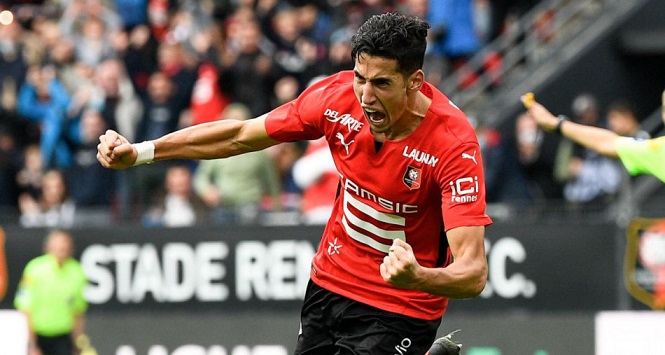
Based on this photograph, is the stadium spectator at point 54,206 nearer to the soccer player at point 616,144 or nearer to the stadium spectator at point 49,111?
the stadium spectator at point 49,111

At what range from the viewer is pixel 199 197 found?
44.5ft

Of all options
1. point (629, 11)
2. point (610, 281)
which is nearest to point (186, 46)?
point (629, 11)

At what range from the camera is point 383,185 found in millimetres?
6527

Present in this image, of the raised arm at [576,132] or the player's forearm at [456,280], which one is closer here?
the player's forearm at [456,280]

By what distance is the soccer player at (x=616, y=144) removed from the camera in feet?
27.7

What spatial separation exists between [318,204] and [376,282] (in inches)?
228

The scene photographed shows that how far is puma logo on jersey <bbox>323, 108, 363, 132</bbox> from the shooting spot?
21.6ft

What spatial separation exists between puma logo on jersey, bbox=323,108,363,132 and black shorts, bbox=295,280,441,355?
2.83 ft

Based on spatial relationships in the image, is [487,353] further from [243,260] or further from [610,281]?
[243,260]

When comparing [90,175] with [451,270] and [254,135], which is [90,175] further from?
[451,270]

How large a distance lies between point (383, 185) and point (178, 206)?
7330mm

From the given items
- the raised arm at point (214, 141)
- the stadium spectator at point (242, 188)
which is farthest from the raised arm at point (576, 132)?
the stadium spectator at point (242, 188)

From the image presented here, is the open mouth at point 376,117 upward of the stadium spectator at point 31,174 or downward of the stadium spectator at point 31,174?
downward

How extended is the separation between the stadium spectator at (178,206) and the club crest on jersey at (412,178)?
23.3 ft
